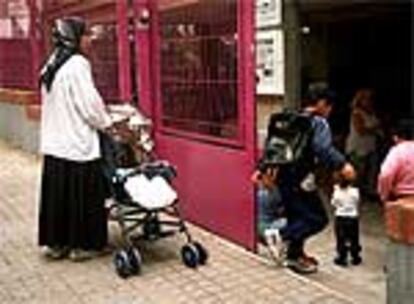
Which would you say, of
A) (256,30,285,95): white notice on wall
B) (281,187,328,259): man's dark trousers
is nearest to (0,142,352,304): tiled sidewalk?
(281,187,328,259): man's dark trousers

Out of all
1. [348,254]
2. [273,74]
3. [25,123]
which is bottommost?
[348,254]

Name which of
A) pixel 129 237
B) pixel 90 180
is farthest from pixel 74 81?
pixel 129 237

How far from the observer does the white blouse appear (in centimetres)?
643

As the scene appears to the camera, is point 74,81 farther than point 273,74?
No

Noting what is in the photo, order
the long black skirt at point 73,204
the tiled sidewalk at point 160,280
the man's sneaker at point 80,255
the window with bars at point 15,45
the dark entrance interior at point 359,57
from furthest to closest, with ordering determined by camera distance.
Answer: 1. the window with bars at point 15,45
2. the dark entrance interior at point 359,57
3. the man's sneaker at point 80,255
4. the long black skirt at point 73,204
5. the tiled sidewalk at point 160,280

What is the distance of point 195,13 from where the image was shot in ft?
24.5

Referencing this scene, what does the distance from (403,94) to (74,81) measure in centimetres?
642

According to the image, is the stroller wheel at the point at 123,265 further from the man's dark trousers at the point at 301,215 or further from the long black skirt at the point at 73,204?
the man's dark trousers at the point at 301,215

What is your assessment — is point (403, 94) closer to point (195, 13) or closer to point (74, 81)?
point (195, 13)

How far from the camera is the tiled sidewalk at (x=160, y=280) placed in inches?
223

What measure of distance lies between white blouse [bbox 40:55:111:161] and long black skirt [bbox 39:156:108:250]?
10 cm

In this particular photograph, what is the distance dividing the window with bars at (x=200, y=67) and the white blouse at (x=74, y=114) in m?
1.06

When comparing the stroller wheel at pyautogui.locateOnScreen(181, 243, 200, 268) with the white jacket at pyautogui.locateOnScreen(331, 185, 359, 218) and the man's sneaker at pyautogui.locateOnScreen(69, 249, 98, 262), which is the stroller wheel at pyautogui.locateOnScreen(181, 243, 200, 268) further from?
the white jacket at pyautogui.locateOnScreen(331, 185, 359, 218)

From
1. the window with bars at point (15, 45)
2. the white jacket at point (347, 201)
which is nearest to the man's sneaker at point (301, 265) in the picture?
the white jacket at point (347, 201)
